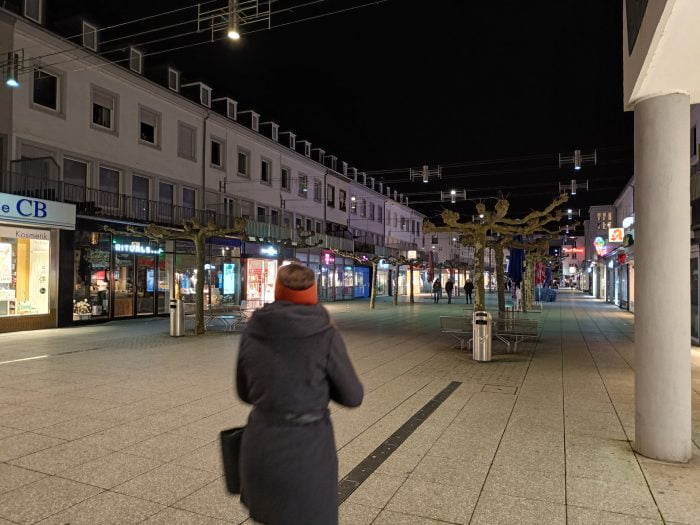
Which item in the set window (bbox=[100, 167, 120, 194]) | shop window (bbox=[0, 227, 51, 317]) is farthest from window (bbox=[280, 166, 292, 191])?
shop window (bbox=[0, 227, 51, 317])

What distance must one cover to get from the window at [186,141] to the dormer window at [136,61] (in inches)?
118

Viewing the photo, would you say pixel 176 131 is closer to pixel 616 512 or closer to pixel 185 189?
pixel 185 189

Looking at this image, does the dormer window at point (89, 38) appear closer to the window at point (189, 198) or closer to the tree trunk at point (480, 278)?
the window at point (189, 198)

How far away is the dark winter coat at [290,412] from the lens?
2430 millimetres

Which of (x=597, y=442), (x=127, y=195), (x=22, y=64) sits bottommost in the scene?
(x=597, y=442)

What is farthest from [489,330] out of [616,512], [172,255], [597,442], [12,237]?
[172,255]

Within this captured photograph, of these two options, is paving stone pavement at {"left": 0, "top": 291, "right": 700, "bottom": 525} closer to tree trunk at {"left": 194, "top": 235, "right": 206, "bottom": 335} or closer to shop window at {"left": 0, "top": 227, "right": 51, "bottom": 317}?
tree trunk at {"left": 194, "top": 235, "right": 206, "bottom": 335}

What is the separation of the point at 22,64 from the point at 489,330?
1667 centimetres

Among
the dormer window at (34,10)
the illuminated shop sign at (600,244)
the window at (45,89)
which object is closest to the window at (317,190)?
the illuminated shop sign at (600,244)

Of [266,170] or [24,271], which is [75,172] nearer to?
[24,271]

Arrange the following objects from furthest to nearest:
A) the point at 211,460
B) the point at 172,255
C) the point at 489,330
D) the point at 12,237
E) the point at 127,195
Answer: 1. the point at 172,255
2. the point at 127,195
3. the point at 12,237
4. the point at 489,330
5. the point at 211,460

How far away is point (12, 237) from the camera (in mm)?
16297

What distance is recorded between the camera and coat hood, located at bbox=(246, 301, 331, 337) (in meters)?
2.45

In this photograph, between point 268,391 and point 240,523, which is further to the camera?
point 240,523
